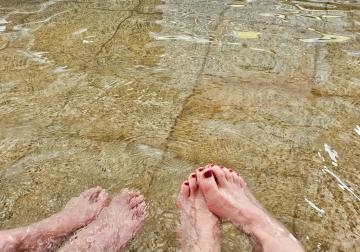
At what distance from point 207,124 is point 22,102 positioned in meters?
1.33

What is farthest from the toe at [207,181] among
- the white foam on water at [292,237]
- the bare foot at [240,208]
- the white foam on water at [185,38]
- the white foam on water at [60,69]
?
the white foam on water at [185,38]

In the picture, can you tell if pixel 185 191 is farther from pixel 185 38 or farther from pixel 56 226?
pixel 185 38

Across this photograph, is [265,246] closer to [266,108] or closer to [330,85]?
[266,108]

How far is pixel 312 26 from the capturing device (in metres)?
4.44

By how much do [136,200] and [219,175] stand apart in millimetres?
463

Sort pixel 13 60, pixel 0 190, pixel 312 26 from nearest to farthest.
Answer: pixel 0 190, pixel 13 60, pixel 312 26

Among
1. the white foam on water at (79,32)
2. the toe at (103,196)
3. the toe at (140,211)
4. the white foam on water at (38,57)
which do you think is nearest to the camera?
the toe at (140,211)

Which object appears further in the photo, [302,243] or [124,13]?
[124,13]

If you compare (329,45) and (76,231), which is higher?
(329,45)

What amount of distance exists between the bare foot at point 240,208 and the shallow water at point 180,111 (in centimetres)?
8

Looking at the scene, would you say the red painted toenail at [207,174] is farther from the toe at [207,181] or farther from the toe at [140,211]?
the toe at [140,211]

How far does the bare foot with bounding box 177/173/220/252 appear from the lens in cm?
212

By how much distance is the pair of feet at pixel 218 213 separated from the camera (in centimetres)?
211

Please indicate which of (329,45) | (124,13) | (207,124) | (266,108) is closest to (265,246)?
(207,124)
